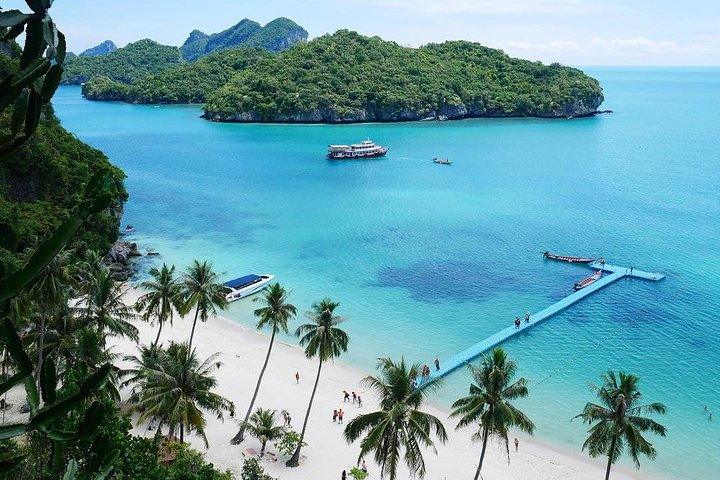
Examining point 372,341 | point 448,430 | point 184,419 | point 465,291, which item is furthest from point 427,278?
point 184,419

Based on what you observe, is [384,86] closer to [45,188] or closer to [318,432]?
[45,188]

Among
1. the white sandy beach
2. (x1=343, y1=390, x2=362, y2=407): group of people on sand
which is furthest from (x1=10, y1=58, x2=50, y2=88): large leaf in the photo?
(x1=343, y1=390, x2=362, y2=407): group of people on sand

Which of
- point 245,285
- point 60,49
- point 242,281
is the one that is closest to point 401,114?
point 242,281

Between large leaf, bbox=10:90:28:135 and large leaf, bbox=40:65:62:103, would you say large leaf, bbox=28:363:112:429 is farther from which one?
large leaf, bbox=40:65:62:103

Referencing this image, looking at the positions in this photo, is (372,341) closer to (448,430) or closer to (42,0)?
(448,430)

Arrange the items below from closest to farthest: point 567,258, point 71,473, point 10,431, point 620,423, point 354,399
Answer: point 10,431
point 71,473
point 620,423
point 354,399
point 567,258

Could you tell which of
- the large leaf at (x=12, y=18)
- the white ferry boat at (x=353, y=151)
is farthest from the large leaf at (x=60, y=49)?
the white ferry boat at (x=353, y=151)

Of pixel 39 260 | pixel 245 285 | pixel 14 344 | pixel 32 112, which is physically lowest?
pixel 245 285

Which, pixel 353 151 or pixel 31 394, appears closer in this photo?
pixel 31 394
